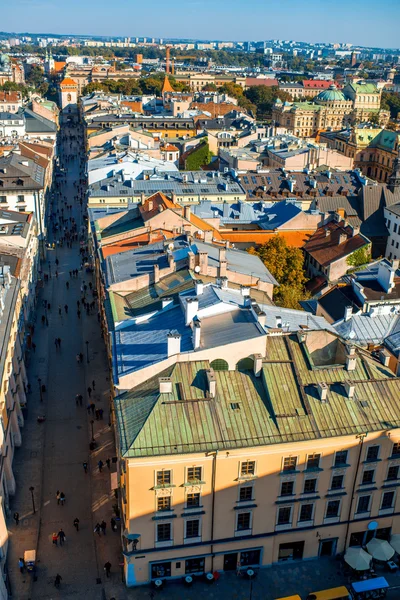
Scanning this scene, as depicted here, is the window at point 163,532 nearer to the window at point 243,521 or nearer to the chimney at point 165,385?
the window at point 243,521

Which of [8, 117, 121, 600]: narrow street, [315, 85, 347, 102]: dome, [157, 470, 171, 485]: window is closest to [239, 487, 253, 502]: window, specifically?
[157, 470, 171, 485]: window

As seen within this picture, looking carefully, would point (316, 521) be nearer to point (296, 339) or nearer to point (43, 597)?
point (296, 339)

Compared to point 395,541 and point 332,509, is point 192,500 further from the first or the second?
point 395,541

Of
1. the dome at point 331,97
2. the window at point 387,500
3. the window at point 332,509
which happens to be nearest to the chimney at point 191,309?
the window at point 332,509

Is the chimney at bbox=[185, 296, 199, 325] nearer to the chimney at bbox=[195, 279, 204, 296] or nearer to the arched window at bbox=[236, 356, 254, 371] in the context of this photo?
A: the chimney at bbox=[195, 279, 204, 296]

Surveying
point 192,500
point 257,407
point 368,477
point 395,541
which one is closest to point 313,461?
point 368,477
